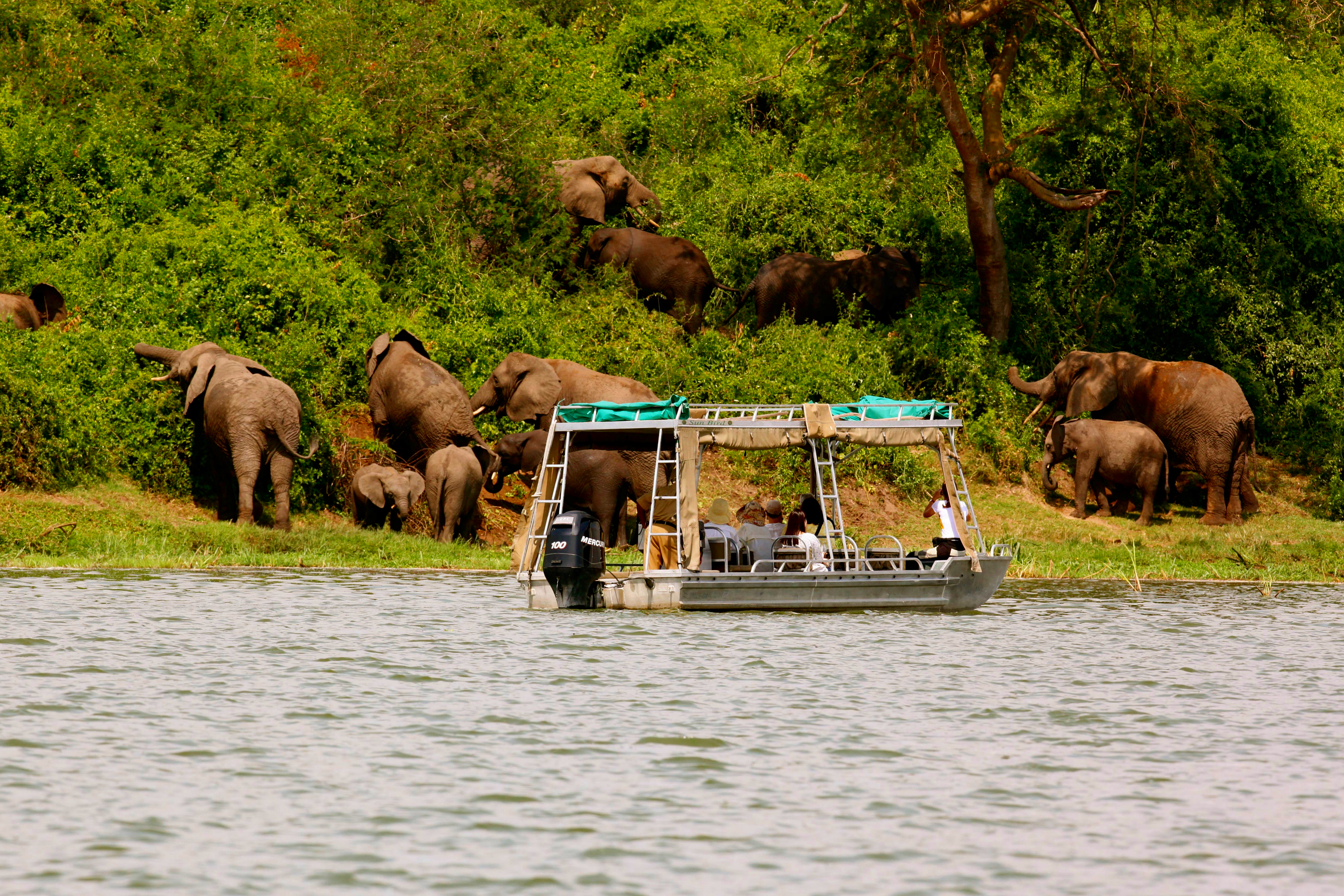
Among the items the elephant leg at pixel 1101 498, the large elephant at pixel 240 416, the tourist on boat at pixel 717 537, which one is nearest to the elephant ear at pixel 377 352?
the large elephant at pixel 240 416

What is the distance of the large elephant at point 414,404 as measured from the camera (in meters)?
22.1

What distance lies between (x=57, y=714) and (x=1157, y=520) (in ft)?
59.8

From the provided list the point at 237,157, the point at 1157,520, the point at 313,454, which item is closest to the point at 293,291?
the point at 313,454

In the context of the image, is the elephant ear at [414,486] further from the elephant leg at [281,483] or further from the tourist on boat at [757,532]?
the tourist on boat at [757,532]

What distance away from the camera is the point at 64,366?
2141 cm

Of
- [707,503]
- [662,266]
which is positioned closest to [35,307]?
[707,503]

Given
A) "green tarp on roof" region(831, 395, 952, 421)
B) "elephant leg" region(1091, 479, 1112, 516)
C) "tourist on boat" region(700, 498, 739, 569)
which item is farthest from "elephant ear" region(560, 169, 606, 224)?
"tourist on boat" region(700, 498, 739, 569)

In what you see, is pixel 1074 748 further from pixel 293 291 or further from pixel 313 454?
pixel 293 291

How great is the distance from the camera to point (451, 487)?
21.0 meters

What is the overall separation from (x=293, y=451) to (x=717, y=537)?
662 cm

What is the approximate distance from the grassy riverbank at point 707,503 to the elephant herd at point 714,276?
4.12 meters

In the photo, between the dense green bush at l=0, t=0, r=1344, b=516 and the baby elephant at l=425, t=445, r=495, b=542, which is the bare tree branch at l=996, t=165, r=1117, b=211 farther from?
the baby elephant at l=425, t=445, r=495, b=542

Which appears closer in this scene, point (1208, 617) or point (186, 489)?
point (1208, 617)

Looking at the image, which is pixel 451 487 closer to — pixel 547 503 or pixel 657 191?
pixel 547 503
